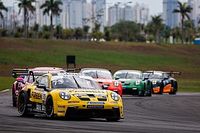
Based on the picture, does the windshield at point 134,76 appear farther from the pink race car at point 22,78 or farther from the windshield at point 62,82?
the windshield at point 62,82

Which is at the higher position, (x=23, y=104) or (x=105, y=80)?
(x=23, y=104)

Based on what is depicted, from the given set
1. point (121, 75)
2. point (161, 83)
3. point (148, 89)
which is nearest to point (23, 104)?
point (148, 89)

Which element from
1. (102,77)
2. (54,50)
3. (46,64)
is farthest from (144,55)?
(102,77)

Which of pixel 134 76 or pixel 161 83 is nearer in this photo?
pixel 134 76

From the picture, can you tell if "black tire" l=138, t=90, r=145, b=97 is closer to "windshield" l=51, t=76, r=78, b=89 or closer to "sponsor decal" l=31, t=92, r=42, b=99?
"sponsor decal" l=31, t=92, r=42, b=99

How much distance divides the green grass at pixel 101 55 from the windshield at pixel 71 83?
5965cm

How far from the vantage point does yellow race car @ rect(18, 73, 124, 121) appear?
19.5 m

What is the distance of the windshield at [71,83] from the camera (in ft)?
67.5

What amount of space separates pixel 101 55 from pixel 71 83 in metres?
80.8

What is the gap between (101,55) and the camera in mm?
101438

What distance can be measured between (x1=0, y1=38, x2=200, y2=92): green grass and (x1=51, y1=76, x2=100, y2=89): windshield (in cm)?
5965

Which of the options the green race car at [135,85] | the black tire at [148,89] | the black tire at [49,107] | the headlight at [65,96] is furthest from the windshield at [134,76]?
the headlight at [65,96]

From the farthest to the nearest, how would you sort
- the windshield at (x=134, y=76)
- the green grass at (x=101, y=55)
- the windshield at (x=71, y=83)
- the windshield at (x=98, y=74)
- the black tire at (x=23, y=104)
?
the green grass at (x=101, y=55), the windshield at (x=134, y=76), the windshield at (x=98, y=74), the black tire at (x=23, y=104), the windshield at (x=71, y=83)

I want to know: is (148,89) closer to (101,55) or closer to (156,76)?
(156,76)
